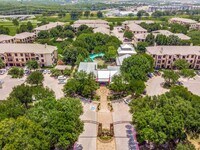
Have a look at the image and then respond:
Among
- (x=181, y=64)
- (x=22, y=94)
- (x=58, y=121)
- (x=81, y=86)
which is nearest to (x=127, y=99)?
(x=81, y=86)

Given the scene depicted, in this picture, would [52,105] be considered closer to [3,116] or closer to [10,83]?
[3,116]

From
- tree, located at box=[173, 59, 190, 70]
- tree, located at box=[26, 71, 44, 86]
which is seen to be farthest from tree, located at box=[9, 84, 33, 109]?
tree, located at box=[173, 59, 190, 70]

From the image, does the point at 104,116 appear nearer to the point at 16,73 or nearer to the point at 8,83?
the point at 8,83

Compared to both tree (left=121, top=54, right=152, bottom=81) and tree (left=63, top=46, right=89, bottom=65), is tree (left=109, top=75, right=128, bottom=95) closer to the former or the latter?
tree (left=121, top=54, right=152, bottom=81)

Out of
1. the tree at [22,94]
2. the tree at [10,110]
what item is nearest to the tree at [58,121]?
the tree at [10,110]

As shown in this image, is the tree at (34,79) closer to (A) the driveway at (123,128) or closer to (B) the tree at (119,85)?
(B) the tree at (119,85)

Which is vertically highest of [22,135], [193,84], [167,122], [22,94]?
[22,135]
